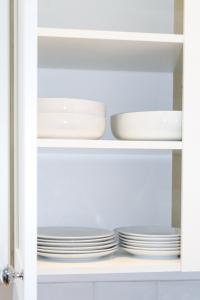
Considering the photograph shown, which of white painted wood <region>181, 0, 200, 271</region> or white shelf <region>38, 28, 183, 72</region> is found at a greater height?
white shelf <region>38, 28, 183, 72</region>

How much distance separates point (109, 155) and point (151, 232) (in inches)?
8.8

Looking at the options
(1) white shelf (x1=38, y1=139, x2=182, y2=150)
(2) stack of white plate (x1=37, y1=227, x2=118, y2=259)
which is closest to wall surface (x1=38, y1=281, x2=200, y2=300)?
(2) stack of white plate (x1=37, y1=227, x2=118, y2=259)

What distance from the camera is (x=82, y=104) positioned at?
93 cm

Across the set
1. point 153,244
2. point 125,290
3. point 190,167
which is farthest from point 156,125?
point 125,290

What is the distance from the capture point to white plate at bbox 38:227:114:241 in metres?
0.96

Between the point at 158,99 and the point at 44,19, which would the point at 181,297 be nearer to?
the point at 158,99

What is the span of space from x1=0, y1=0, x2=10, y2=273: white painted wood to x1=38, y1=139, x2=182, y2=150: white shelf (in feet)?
0.81

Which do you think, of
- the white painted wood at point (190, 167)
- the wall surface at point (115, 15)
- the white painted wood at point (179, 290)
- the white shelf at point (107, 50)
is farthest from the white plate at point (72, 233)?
the wall surface at point (115, 15)

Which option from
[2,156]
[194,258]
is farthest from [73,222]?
[194,258]

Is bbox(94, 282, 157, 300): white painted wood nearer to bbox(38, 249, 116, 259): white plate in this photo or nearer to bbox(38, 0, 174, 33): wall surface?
bbox(38, 249, 116, 259): white plate

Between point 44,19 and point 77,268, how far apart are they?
0.62 m

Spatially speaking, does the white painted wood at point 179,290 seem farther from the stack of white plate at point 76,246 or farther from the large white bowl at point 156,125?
the large white bowl at point 156,125

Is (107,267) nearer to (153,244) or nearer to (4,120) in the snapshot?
(153,244)

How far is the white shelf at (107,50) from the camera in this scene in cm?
92
